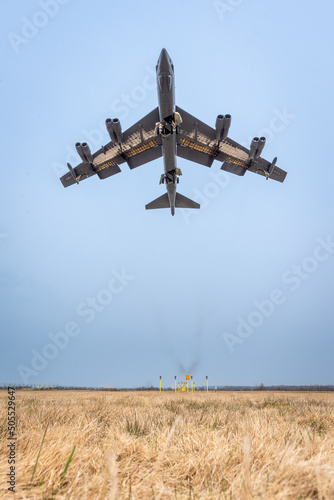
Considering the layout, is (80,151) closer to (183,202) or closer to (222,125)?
(183,202)

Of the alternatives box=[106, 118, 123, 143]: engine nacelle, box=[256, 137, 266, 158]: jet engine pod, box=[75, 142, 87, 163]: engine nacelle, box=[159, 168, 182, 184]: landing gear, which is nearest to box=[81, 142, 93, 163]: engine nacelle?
box=[75, 142, 87, 163]: engine nacelle

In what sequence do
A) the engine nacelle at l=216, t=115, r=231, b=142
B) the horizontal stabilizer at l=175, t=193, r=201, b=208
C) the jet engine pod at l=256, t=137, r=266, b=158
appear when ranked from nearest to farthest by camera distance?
the engine nacelle at l=216, t=115, r=231, b=142 → the jet engine pod at l=256, t=137, r=266, b=158 → the horizontal stabilizer at l=175, t=193, r=201, b=208

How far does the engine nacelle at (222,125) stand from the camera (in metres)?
15.3

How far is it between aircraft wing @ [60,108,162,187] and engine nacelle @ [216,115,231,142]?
3.61 m

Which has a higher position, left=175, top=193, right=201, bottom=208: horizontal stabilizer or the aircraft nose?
the aircraft nose

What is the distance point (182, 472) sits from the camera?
2084mm

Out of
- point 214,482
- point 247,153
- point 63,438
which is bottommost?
point 214,482

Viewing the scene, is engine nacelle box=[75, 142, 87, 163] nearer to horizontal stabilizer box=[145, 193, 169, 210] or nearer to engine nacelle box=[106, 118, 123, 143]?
engine nacelle box=[106, 118, 123, 143]

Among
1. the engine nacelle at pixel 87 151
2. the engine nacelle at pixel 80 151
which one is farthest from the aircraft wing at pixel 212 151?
the engine nacelle at pixel 80 151

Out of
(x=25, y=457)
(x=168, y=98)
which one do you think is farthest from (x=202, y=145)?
(x=25, y=457)

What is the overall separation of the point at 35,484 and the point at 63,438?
815 millimetres

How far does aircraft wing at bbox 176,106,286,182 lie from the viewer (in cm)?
1770

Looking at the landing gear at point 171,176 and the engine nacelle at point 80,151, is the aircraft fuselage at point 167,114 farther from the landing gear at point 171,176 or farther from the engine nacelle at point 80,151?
the engine nacelle at point 80,151

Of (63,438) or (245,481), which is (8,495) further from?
(245,481)
